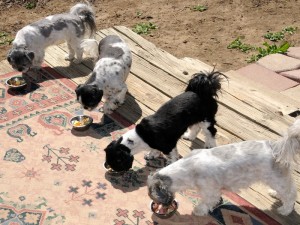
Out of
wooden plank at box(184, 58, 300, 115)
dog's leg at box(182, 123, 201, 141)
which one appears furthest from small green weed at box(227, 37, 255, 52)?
dog's leg at box(182, 123, 201, 141)

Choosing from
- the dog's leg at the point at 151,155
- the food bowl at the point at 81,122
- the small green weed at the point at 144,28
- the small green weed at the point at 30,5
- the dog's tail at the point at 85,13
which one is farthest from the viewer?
the small green weed at the point at 30,5

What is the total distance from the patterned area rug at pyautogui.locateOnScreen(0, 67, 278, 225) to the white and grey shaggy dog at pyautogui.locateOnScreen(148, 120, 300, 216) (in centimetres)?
58

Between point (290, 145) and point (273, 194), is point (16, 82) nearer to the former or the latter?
point (273, 194)

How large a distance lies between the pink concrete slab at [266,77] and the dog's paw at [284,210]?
3312mm

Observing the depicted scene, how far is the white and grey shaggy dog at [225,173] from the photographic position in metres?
5.16

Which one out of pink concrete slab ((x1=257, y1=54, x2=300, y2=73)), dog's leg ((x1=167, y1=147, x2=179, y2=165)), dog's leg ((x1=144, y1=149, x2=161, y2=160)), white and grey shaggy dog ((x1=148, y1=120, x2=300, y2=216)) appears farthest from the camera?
pink concrete slab ((x1=257, y1=54, x2=300, y2=73))

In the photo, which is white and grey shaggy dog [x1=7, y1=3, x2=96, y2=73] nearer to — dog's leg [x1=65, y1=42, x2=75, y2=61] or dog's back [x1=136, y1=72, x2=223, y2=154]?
Answer: dog's leg [x1=65, y1=42, x2=75, y2=61]

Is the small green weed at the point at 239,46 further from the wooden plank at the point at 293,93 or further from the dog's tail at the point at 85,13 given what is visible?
the dog's tail at the point at 85,13

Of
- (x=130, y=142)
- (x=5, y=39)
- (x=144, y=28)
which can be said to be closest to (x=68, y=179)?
(x=130, y=142)

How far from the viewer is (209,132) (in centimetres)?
659

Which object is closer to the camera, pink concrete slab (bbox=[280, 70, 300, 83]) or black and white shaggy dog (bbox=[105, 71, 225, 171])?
black and white shaggy dog (bbox=[105, 71, 225, 171])

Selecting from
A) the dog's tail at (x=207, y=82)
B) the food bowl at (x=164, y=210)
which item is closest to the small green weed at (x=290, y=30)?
the dog's tail at (x=207, y=82)

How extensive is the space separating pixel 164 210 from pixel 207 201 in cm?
58

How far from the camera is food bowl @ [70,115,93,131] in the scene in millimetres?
7102
